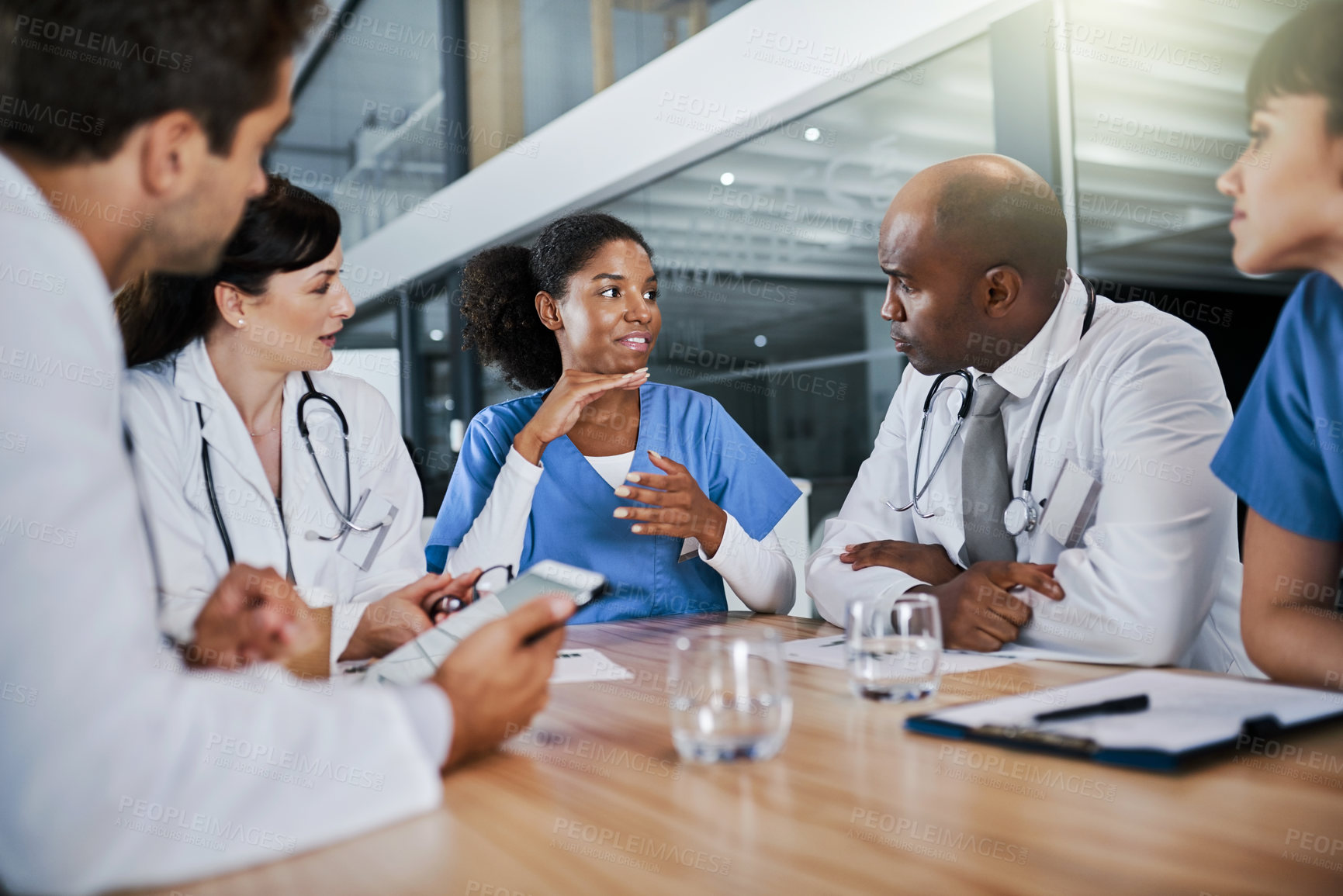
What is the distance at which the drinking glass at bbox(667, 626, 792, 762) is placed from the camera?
0.79 metres

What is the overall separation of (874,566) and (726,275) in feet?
9.75

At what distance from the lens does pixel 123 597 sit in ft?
1.96

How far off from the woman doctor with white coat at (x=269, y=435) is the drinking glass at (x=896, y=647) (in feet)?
2.30

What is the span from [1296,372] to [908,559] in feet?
2.17

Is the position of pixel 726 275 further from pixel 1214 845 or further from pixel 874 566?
pixel 1214 845

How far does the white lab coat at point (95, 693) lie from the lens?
1.87 ft

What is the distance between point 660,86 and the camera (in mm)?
4016

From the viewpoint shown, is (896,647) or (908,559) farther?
(908,559)
